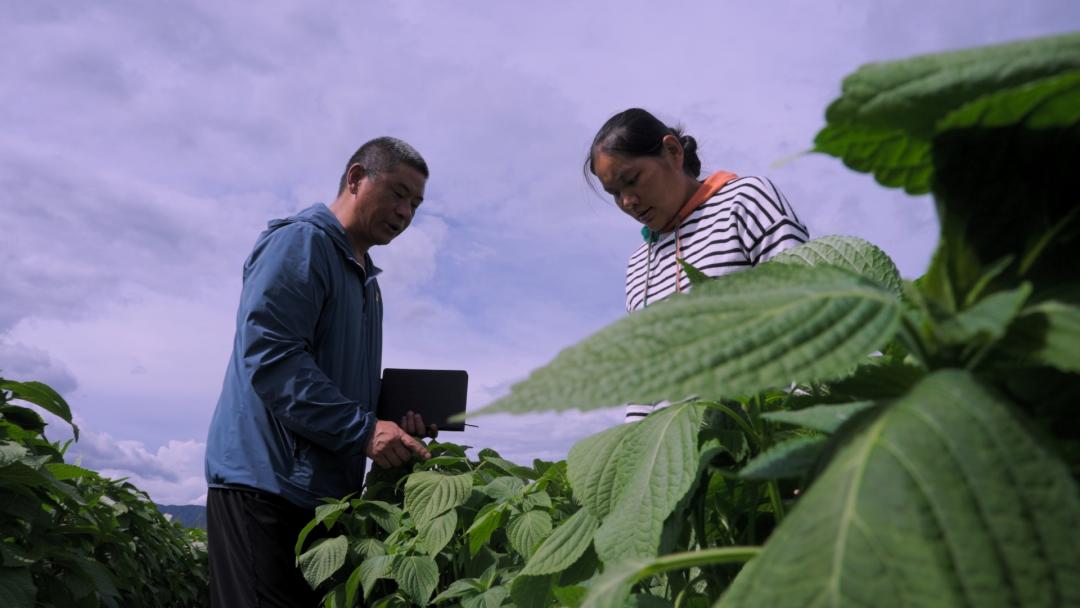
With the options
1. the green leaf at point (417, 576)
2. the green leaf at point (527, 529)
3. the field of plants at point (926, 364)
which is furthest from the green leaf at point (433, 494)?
the field of plants at point (926, 364)

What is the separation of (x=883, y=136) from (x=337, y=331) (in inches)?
122

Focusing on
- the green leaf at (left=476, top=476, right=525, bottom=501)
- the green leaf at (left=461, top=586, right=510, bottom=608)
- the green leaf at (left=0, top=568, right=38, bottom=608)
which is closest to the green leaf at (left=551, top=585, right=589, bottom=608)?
the green leaf at (left=461, top=586, right=510, bottom=608)

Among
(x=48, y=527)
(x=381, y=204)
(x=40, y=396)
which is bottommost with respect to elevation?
(x=48, y=527)

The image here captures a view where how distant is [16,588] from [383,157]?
2230 mm

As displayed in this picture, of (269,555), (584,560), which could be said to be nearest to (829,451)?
(584,560)

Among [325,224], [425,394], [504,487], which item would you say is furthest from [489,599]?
[325,224]

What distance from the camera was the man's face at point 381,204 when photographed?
386 centimetres

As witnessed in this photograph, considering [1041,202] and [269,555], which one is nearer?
[1041,202]

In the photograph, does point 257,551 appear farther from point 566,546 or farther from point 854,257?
point 854,257

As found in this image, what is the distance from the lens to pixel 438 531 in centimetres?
244

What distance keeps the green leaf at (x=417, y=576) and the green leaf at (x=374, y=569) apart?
4cm

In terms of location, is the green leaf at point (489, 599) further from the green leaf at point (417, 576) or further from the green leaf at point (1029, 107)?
the green leaf at point (1029, 107)

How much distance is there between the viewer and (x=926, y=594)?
0.38 metres

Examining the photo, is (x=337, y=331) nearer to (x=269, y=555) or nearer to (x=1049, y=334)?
(x=269, y=555)
